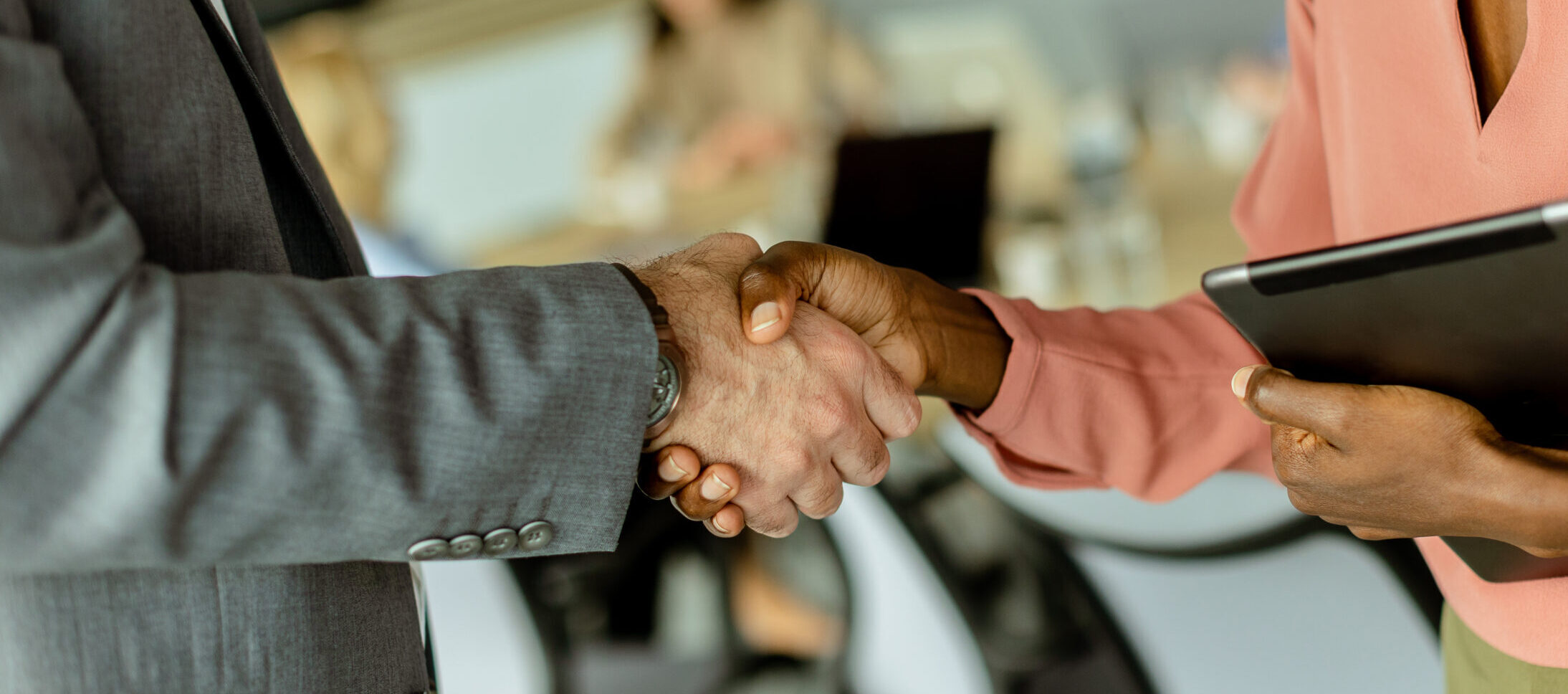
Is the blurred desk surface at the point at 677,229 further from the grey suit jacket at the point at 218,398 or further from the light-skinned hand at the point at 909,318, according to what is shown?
the grey suit jacket at the point at 218,398

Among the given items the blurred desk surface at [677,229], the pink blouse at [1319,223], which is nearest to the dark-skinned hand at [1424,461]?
the pink blouse at [1319,223]

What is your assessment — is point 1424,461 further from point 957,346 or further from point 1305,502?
point 957,346

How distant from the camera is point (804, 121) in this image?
3967mm

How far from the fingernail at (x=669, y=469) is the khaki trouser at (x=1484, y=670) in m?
0.66

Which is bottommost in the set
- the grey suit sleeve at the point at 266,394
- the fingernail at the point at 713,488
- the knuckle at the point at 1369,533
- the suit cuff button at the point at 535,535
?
the knuckle at the point at 1369,533

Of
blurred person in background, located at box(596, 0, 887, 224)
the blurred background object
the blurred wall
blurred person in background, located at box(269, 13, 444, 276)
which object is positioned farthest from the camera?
the blurred wall

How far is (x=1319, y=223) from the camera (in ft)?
3.44

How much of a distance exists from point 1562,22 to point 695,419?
0.66 metres

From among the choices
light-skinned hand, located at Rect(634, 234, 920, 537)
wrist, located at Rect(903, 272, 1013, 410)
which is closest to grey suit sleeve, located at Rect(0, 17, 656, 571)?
light-skinned hand, located at Rect(634, 234, 920, 537)

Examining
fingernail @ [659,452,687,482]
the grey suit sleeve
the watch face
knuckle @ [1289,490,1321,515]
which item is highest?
the grey suit sleeve

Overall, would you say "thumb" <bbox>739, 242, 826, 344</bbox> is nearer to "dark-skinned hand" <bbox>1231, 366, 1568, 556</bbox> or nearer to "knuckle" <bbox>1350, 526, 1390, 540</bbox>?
"dark-skinned hand" <bbox>1231, 366, 1568, 556</bbox>

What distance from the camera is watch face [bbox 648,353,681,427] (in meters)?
0.79

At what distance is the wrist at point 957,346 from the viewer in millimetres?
1004

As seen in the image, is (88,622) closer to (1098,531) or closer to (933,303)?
(933,303)
